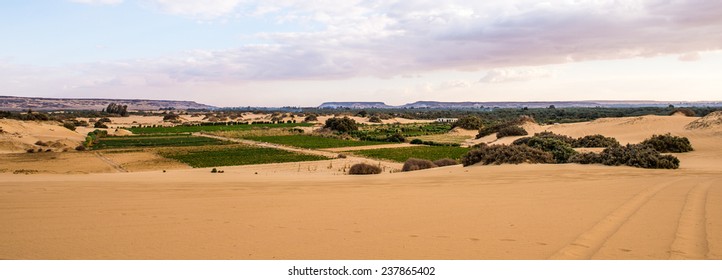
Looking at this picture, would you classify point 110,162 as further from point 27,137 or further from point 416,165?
point 416,165

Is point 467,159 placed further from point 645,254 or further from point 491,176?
point 645,254

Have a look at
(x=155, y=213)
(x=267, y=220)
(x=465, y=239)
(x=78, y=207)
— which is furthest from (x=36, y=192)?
(x=465, y=239)

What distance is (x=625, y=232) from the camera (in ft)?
20.2

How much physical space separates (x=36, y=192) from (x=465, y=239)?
384 inches

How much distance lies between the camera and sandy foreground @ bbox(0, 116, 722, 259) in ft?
18.1

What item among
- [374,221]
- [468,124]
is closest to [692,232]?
[374,221]

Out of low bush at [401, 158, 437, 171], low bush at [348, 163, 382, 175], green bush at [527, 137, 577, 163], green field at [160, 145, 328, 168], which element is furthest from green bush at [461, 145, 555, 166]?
green field at [160, 145, 328, 168]

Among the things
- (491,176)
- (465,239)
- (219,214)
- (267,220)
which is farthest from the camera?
(491,176)

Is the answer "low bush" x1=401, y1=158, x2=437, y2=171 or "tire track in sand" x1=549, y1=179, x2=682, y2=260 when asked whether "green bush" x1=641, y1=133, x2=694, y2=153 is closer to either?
"low bush" x1=401, y1=158, x2=437, y2=171

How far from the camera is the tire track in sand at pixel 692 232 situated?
16.9ft

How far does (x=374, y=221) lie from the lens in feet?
23.6

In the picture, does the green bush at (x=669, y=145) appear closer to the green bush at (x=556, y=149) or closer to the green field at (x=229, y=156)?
the green bush at (x=556, y=149)

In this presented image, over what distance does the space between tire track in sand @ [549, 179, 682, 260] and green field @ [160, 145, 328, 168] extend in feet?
91.6

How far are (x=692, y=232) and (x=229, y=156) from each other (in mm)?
35479
